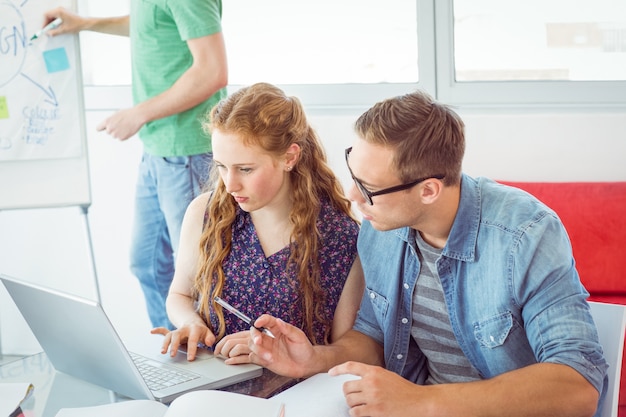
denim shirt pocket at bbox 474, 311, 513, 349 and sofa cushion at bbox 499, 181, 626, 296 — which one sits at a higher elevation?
denim shirt pocket at bbox 474, 311, 513, 349

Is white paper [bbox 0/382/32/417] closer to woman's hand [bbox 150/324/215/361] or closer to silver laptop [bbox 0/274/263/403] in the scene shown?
silver laptop [bbox 0/274/263/403]

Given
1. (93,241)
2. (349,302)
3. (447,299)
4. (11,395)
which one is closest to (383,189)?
(447,299)

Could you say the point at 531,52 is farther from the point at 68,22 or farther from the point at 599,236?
the point at 68,22

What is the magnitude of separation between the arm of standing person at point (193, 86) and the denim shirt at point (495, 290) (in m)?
0.93

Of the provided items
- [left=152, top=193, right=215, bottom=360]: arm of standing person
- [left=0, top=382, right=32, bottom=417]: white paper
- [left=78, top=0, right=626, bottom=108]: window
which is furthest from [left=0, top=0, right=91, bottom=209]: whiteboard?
[left=0, top=382, right=32, bottom=417]: white paper

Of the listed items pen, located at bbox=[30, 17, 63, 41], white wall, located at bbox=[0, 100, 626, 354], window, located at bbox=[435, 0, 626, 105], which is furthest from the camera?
white wall, located at bbox=[0, 100, 626, 354]

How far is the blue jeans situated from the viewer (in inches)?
93.7

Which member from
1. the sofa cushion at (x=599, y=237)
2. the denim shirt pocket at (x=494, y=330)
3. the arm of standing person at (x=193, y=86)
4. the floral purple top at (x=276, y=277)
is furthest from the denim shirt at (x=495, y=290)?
the sofa cushion at (x=599, y=237)

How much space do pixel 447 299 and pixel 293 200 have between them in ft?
1.45

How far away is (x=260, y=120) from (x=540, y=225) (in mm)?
613

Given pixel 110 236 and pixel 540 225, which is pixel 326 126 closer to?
pixel 110 236

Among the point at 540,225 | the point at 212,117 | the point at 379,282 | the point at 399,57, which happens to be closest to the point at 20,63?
the point at 212,117

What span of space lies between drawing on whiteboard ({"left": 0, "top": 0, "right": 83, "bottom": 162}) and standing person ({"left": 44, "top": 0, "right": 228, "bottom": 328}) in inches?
2.6

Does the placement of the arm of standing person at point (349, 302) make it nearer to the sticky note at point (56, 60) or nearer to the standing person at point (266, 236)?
the standing person at point (266, 236)
